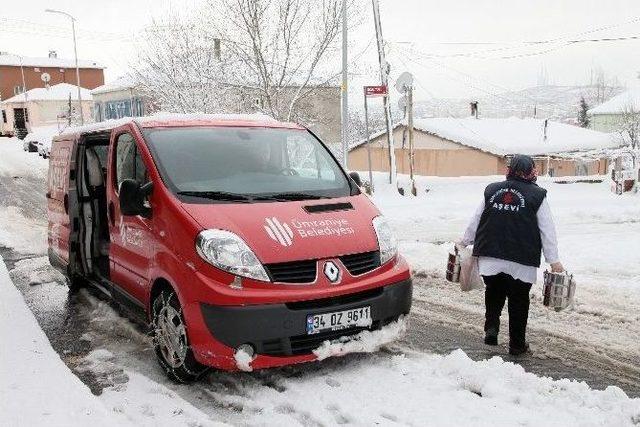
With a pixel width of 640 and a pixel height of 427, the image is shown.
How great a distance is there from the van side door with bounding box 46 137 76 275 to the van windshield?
2081mm

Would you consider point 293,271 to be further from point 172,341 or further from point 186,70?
point 186,70

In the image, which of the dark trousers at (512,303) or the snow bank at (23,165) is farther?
the snow bank at (23,165)

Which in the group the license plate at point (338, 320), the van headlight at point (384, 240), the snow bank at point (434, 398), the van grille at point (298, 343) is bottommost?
the snow bank at point (434, 398)

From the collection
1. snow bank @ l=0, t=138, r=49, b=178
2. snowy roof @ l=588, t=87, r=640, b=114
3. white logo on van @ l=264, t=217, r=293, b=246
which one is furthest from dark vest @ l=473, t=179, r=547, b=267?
snowy roof @ l=588, t=87, r=640, b=114

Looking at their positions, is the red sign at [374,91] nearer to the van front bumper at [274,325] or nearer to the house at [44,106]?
the van front bumper at [274,325]

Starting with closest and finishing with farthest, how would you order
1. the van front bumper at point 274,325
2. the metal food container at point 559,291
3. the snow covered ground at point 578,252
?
the van front bumper at point 274,325 < the metal food container at point 559,291 < the snow covered ground at point 578,252

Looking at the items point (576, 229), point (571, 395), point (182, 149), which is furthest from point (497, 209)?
point (576, 229)

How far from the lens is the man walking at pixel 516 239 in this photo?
14.8 ft

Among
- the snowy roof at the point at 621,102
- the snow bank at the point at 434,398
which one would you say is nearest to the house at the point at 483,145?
the snowy roof at the point at 621,102

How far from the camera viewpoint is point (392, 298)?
4.15 m

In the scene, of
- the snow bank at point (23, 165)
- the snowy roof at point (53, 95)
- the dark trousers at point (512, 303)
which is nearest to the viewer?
the dark trousers at point (512, 303)

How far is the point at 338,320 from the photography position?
3.87 meters

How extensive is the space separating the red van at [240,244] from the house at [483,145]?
94.5 feet

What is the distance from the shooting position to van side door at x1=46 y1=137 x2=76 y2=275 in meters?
6.28
